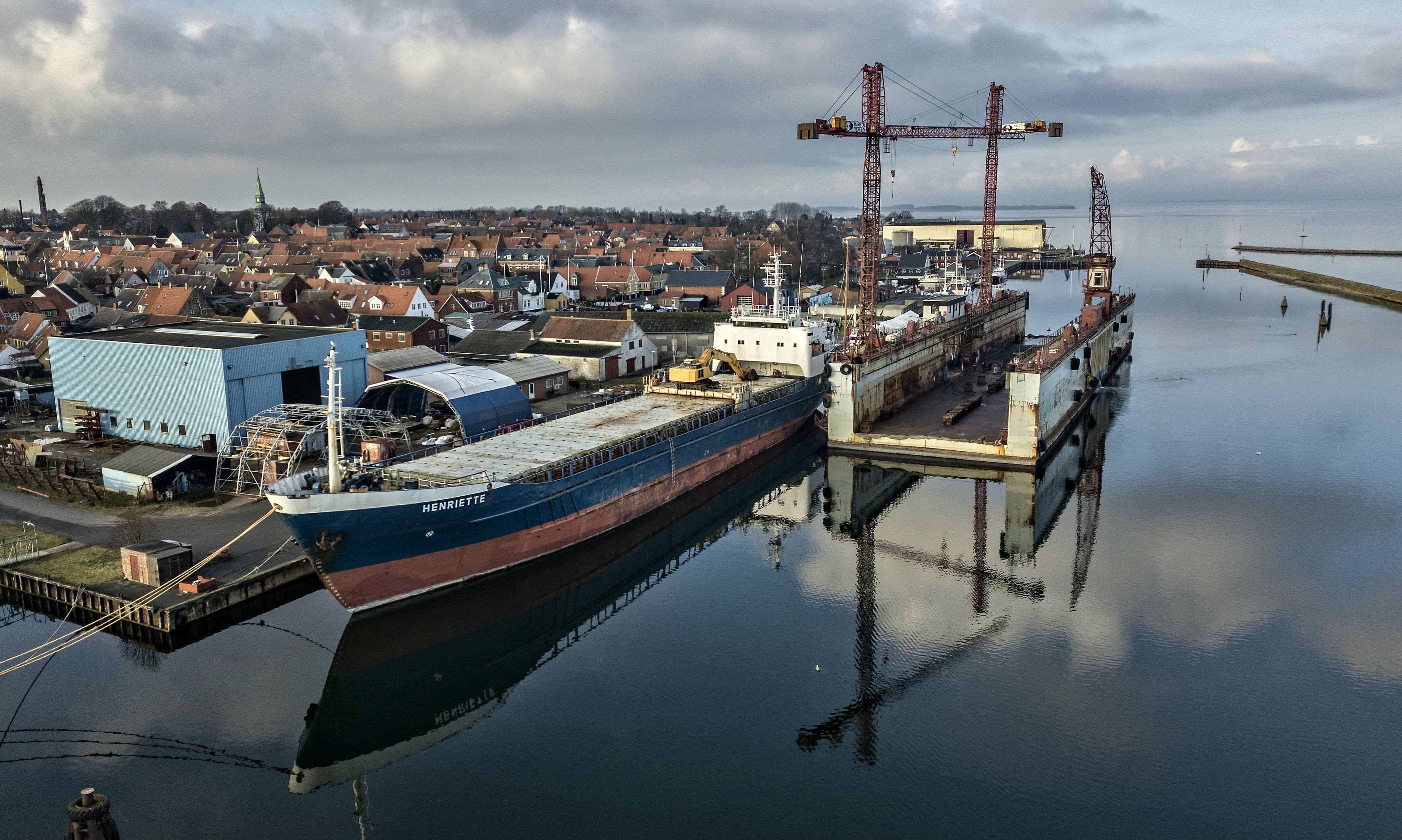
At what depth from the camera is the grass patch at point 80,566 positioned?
22594mm

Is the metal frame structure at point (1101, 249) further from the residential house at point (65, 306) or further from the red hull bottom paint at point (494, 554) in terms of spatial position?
the residential house at point (65, 306)

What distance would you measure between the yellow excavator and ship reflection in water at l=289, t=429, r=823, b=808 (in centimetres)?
923

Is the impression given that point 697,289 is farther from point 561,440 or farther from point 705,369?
point 561,440

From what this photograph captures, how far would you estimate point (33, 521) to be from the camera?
26.6 metres

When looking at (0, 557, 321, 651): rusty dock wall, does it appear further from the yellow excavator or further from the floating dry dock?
the floating dry dock

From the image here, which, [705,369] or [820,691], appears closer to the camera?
[820,691]

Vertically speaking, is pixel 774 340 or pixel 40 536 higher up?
pixel 774 340

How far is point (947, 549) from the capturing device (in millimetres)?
28672

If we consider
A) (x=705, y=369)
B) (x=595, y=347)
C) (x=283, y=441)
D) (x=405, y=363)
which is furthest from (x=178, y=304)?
(x=705, y=369)

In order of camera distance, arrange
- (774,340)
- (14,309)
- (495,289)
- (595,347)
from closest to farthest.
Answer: (774,340)
(595,347)
(14,309)
(495,289)

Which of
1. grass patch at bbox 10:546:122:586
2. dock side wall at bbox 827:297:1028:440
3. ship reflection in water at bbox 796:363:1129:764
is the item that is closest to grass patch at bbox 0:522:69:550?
grass patch at bbox 10:546:122:586

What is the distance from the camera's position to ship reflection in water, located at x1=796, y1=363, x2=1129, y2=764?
63.9ft

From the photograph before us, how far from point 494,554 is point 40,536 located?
515 inches

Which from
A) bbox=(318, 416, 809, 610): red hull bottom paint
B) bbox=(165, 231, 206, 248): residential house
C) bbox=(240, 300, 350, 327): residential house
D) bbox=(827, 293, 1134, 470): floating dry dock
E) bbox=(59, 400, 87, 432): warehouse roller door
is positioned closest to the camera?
bbox=(318, 416, 809, 610): red hull bottom paint
